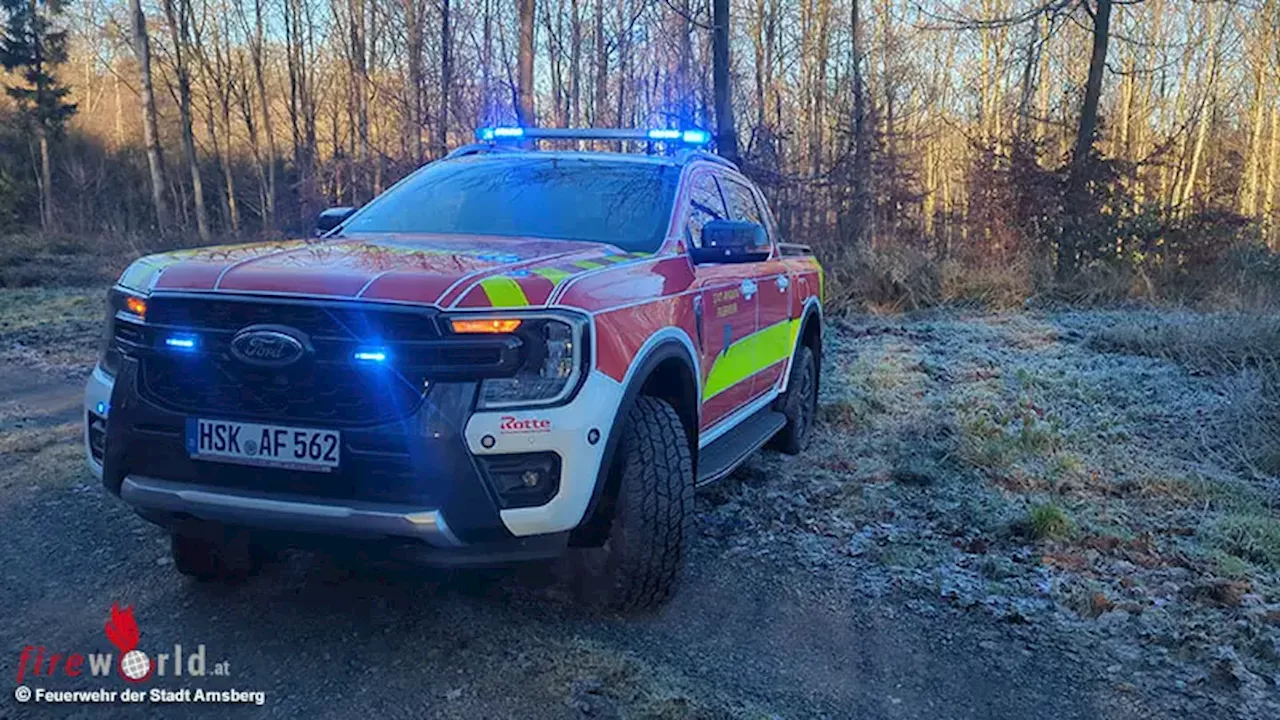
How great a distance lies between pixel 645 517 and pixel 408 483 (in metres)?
0.83

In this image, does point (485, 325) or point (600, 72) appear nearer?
point (485, 325)

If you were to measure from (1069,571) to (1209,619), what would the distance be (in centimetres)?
55

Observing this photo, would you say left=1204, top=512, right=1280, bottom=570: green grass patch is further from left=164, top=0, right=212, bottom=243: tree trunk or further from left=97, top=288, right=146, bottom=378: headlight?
left=164, top=0, right=212, bottom=243: tree trunk

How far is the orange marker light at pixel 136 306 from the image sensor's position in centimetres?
281

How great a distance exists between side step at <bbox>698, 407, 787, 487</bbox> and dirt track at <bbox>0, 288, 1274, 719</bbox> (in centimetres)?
40

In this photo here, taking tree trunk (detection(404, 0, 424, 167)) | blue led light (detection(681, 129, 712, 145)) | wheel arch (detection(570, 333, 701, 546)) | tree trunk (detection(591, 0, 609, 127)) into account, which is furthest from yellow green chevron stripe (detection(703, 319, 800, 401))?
tree trunk (detection(591, 0, 609, 127))

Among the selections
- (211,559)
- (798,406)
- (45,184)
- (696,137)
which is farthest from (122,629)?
(45,184)

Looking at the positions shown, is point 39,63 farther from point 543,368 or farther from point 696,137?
point 543,368

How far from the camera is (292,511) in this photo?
8.45 ft

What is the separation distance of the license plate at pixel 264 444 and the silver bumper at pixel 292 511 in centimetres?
10

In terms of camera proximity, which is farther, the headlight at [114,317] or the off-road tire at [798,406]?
the off-road tire at [798,406]

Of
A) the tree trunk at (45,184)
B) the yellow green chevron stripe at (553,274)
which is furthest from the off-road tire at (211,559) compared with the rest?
the tree trunk at (45,184)

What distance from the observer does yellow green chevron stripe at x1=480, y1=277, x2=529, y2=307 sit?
103 inches

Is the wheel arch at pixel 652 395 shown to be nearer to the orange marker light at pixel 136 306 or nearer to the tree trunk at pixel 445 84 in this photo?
the orange marker light at pixel 136 306
